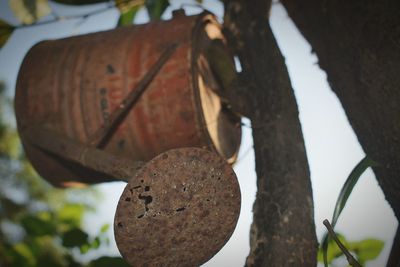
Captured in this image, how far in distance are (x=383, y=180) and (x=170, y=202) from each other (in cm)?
81

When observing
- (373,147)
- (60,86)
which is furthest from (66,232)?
(373,147)

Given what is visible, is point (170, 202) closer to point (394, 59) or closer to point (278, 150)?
point (278, 150)

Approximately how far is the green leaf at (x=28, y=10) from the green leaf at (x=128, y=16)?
1.59 feet

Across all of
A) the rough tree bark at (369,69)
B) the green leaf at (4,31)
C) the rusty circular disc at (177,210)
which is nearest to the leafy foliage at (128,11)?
the green leaf at (4,31)

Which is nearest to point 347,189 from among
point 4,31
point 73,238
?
point 73,238

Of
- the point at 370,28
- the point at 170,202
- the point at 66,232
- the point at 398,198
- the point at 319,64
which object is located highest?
the point at 370,28

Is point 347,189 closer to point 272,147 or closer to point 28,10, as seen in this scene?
point 272,147

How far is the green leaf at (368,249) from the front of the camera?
1344mm

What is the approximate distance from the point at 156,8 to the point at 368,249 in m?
1.86

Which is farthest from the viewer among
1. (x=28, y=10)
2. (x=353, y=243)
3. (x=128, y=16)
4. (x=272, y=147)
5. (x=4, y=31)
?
(x=128, y=16)

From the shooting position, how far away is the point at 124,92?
1.68m

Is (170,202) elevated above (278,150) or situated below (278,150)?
above

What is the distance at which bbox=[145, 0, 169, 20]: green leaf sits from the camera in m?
2.13

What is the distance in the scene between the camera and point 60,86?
1.79 m
